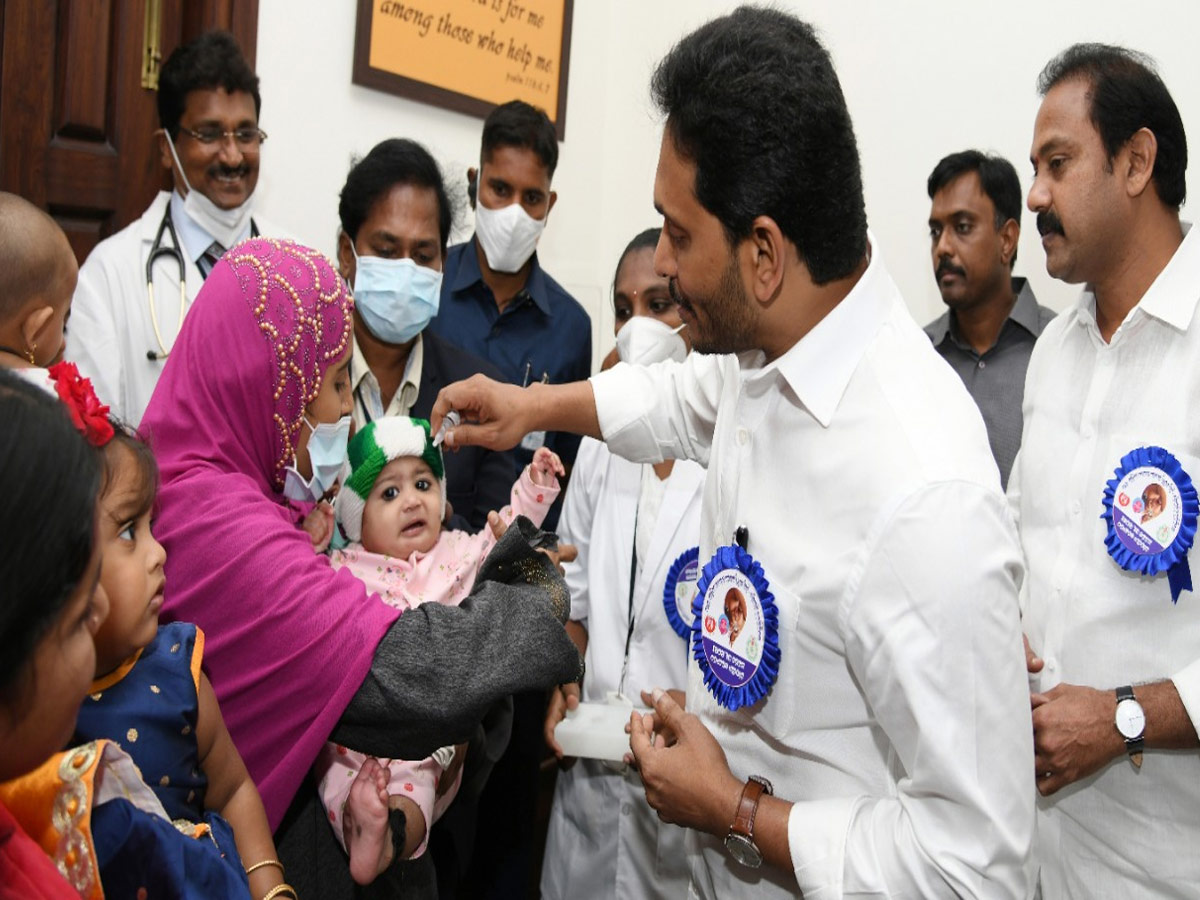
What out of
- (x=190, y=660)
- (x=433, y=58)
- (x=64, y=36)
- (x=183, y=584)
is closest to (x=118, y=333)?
(x=64, y=36)

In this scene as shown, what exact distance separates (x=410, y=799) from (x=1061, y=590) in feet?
3.95

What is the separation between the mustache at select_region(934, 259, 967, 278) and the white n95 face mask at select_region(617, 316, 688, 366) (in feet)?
4.16

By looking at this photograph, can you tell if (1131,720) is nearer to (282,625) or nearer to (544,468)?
(544,468)

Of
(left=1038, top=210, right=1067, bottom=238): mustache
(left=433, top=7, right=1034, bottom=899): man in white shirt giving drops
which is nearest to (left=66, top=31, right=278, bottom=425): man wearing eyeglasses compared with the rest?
(left=433, top=7, right=1034, bottom=899): man in white shirt giving drops

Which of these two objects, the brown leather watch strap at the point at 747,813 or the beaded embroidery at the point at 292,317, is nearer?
the brown leather watch strap at the point at 747,813

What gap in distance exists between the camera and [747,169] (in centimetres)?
129

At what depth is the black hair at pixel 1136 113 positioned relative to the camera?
6.57 ft

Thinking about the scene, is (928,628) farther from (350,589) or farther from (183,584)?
(183,584)

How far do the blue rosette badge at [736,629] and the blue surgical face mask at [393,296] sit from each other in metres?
1.26

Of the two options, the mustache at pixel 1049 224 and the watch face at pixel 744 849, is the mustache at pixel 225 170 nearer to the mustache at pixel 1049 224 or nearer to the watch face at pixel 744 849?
the mustache at pixel 1049 224

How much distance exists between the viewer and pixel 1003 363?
3.47 m

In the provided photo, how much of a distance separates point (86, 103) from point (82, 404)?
2.10 m

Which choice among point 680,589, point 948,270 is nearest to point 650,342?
point 680,589

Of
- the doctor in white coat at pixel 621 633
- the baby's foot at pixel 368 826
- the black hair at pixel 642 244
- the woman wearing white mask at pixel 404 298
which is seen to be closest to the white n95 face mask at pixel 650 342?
the doctor in white coat at pixel 621 633
